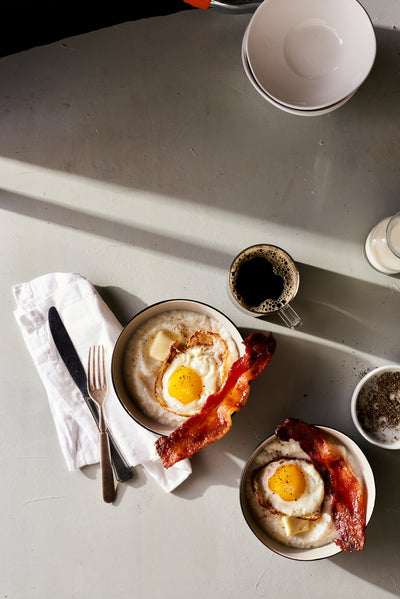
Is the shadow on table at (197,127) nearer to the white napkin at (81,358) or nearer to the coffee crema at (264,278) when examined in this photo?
the coffee crema at (264,278)

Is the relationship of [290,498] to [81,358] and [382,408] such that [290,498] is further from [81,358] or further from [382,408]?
[81,358]

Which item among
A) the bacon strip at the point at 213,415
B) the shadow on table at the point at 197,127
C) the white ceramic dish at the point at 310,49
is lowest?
the bacon strip at the point at 213,415

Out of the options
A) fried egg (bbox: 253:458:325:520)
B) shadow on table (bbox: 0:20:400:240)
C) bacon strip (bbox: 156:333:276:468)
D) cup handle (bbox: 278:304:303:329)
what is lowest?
fried egg (bbox: 253:458:325:520)

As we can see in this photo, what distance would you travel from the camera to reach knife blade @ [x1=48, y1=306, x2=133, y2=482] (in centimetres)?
185

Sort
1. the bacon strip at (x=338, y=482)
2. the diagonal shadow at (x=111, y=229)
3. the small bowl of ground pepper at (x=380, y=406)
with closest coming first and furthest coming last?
the bacon strip at (x=338, y=482) < the small bowl of ground pepper at (x=380, y=406) < the diagonal shadow at (x=111, y=229)

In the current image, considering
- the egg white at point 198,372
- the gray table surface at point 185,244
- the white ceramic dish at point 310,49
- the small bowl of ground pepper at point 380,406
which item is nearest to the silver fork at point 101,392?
the gray table surface at point 185,244

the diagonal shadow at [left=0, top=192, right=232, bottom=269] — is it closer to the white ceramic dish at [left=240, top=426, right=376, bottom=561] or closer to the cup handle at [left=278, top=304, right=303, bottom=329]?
the cup handle at [left=278, top=304, right=303, bottom=329]

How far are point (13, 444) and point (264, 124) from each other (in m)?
1.67

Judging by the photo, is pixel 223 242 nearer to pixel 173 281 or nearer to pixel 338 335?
pixel 173 281

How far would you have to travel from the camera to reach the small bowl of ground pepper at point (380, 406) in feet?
5.90

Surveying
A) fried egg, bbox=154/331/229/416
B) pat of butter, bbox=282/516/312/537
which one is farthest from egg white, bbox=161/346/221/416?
pat of butter, bbox=282/516/312/537

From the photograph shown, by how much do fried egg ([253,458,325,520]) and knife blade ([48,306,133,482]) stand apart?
1.72ft

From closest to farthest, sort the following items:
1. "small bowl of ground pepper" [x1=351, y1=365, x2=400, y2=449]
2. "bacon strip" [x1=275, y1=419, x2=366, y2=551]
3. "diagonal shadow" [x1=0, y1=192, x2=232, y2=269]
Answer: "bacon strip" [x1=275, y1=419, x2=366, y2=551]
"small bowl of ground pepper" [x1=351, y1=365, x2=400, y2=449]
"diagonal shadow" [x1=0, y1=192, x2=232, y2=269]

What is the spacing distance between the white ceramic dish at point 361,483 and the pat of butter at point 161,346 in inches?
19.4
